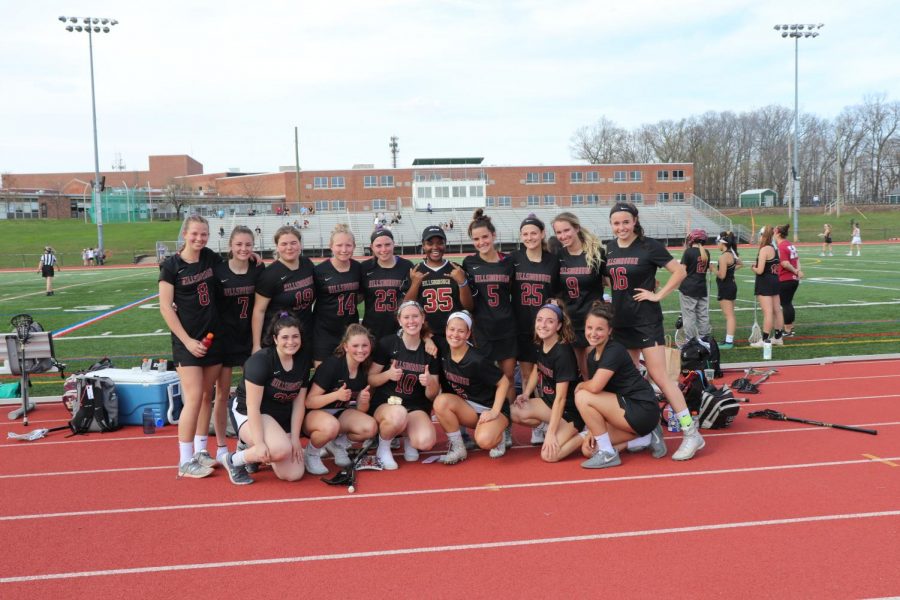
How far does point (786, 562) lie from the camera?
3.43 meters

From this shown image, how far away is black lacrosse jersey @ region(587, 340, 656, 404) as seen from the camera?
499 cm

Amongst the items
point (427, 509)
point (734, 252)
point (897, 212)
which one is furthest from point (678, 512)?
point (897, 212)

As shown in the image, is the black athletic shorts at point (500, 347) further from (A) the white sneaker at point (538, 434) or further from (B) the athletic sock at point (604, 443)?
(B) the athletic sock at point (604, 443)

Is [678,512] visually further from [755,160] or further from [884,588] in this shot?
[755,160]

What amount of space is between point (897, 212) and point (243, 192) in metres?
67.0

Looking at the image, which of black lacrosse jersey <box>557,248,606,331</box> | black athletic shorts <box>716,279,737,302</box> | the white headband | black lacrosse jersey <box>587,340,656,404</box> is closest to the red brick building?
black athletic shorts <box>716,279,737,302</box>

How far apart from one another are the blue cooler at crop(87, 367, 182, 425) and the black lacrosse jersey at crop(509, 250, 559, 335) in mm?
3331

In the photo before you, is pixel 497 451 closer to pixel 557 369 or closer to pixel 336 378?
pixel 557 369

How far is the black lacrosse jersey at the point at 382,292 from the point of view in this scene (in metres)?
5.59

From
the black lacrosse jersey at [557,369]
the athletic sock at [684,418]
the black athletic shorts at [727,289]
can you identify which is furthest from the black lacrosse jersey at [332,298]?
the black athletic shorts at [727,289]

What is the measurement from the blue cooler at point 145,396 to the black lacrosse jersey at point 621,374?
3.96m

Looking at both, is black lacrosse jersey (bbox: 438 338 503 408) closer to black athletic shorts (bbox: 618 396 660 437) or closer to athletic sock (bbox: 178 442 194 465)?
black athletic shorts (bbox: 618 396 660 437)

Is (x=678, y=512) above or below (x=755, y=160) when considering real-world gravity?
below

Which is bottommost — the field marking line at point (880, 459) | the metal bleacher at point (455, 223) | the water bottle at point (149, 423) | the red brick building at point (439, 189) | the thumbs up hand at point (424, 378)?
the field marking line at point (880, 459)
